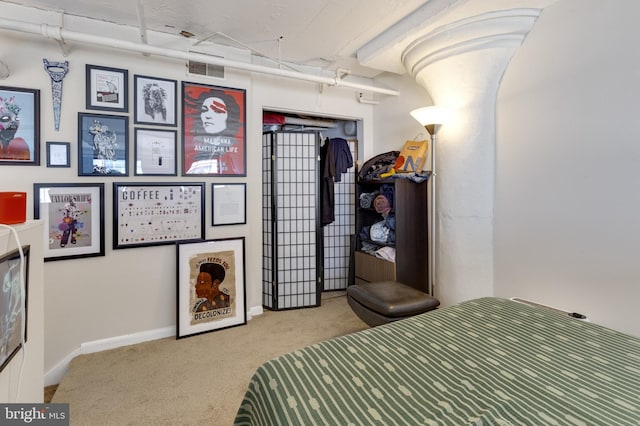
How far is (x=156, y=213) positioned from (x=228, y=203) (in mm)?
614

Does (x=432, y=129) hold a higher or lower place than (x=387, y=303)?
higher

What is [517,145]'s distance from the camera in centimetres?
206

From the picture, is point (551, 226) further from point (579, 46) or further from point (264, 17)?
point (264, 17)

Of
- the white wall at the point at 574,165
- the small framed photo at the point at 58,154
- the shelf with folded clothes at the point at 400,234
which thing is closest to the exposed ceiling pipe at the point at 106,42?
the small framed photo at the point at 58,154

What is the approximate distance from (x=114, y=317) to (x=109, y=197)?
3.20ft

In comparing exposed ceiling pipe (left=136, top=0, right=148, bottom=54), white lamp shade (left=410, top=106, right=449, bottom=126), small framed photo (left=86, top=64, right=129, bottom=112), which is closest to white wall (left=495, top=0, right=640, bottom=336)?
white lamp shade (left=410, top=106, right=449, bottom=126)

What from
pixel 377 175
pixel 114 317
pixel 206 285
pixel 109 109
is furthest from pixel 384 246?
pixel 109 109

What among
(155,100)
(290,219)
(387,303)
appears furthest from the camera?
(290,219)

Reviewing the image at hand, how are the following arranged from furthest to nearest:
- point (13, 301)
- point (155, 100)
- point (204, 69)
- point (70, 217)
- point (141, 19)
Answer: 1. point (204, 69)
2. point (155, 100)
3. point (70, 217)
4. point (141, 19)
5. point (13, 301)

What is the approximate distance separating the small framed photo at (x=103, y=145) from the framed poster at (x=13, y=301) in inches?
61.3

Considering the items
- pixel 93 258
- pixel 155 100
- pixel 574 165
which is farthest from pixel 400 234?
pixel 93 258

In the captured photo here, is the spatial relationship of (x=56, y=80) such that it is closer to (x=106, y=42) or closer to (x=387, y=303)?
(x=106, y=42)

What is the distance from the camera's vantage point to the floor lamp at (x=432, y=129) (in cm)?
232

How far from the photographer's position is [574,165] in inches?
69.6
